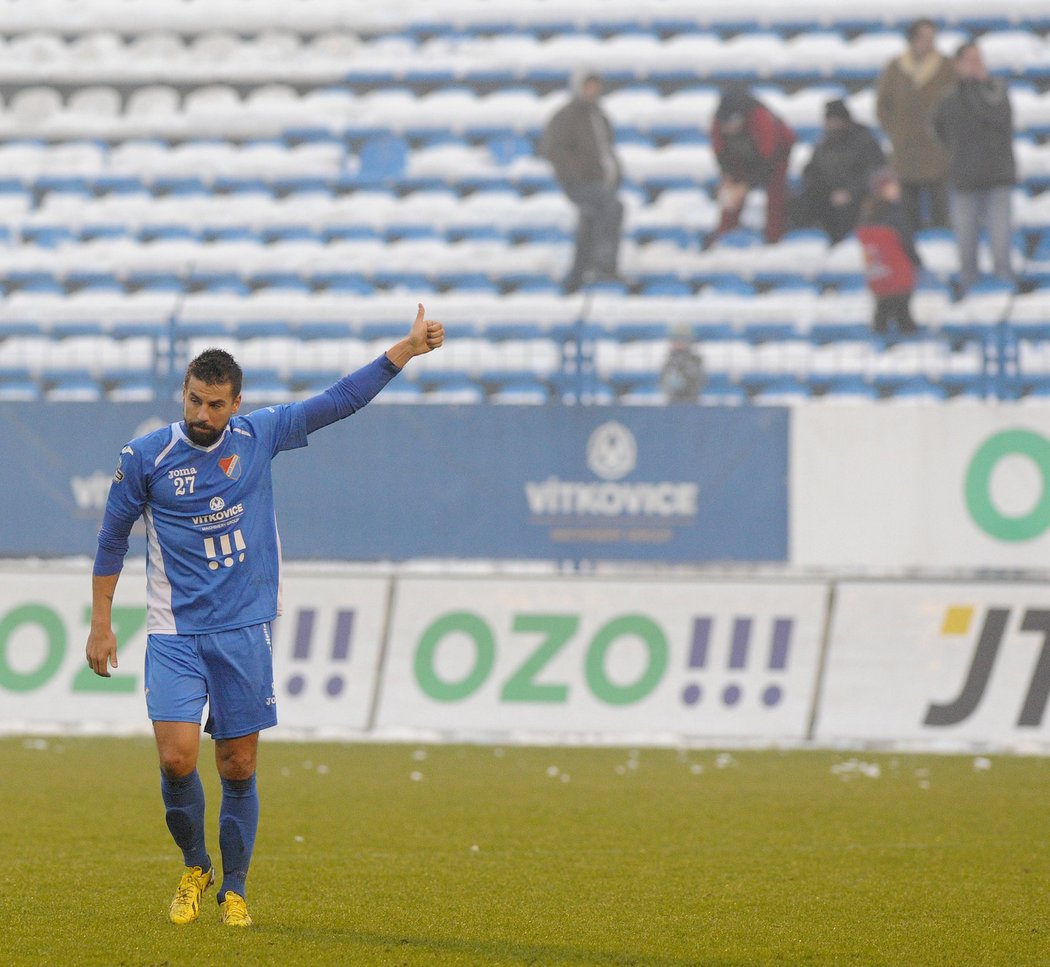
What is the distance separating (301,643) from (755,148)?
8496mm

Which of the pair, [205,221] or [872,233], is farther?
[205,221]

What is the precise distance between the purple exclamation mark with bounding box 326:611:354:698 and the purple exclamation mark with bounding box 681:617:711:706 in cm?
236

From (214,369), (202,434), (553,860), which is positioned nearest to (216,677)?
(202,434)

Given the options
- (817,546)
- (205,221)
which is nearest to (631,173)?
(205,221)

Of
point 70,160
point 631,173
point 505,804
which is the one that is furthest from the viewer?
point 70,160

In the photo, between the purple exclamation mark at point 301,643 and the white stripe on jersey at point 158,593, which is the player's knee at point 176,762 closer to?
the white stripe on jersey at point 158,593

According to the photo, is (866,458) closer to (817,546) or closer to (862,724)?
→ (817,546)

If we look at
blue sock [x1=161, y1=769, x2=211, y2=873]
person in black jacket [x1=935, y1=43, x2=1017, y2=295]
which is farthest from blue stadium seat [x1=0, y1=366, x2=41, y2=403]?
blue sock [x1=161, y1=769, x2=211, y2=873]

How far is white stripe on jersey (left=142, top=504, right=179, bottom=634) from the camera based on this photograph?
18.5 feet

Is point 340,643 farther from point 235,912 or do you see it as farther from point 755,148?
point 755,148

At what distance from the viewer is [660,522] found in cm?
1233

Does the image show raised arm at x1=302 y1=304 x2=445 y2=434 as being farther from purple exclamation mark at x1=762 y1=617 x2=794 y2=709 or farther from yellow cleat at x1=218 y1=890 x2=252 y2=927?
purple exclamation mark at x1=762 y1=617 x2=794 y2=709

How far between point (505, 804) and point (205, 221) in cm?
1231

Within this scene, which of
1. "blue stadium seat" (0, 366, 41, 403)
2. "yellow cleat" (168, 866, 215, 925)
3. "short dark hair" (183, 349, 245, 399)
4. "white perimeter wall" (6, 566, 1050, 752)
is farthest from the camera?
"blue stadium seat" (0, 366, 41, 403)
